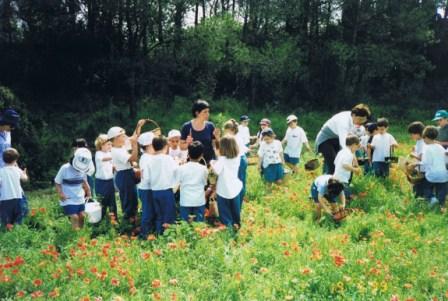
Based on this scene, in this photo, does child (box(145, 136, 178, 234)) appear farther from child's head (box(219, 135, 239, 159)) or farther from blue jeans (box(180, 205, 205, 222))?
child's head (box(219, 135, 239, 159))

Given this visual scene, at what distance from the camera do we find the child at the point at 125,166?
7492mm

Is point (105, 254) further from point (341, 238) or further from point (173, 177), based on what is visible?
point (341, 238)

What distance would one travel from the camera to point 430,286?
5.07 metres

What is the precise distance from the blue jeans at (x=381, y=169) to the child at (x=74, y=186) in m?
6.24

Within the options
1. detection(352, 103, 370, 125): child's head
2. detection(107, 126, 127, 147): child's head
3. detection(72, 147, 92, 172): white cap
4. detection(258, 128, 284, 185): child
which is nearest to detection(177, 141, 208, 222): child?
detection(107, 126, 127, 147): child's head

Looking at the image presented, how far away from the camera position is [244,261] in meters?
5.49

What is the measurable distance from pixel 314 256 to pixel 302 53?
86.7 feet

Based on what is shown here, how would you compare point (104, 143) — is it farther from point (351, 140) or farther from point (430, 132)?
point (430, 132)

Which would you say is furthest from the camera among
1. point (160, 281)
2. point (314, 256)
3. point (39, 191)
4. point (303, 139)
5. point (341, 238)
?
point (39, 191)

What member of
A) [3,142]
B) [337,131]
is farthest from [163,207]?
[337,131]

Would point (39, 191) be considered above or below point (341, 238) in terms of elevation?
below

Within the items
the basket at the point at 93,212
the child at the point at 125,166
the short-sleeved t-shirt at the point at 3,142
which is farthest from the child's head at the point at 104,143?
the short-sleeved t-shirt at the point at 3,142

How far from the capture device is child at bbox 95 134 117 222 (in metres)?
7.93

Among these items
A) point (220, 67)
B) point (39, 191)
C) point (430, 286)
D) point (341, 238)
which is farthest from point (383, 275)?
point (220, 67)
